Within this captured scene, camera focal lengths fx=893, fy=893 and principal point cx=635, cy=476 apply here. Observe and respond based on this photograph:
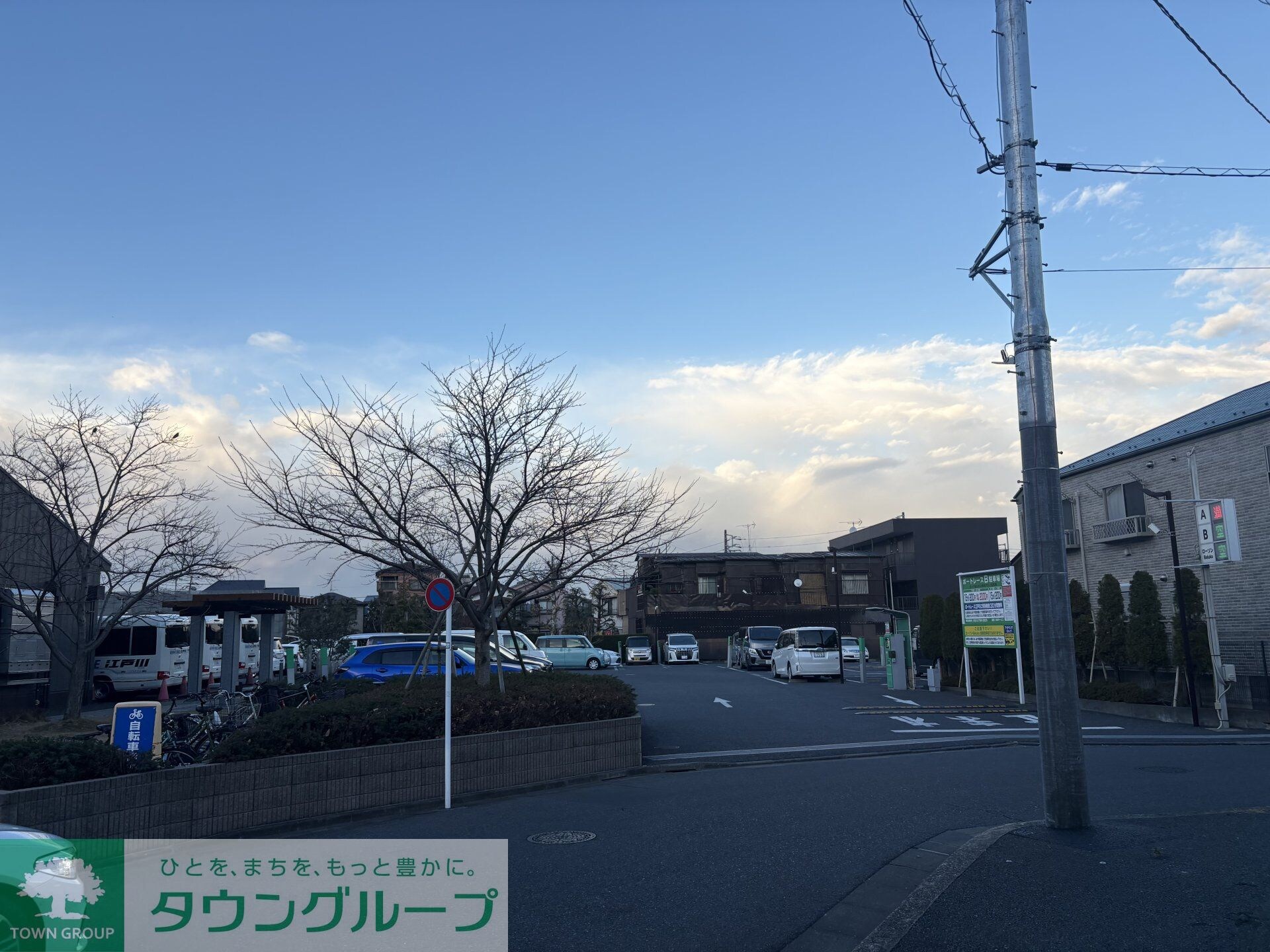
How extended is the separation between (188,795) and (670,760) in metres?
6.74

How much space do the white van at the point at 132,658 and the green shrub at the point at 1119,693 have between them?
2370 cm

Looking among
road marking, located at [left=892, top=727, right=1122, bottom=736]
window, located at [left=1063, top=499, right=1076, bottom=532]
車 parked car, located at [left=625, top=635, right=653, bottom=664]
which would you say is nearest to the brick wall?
window, located at [left=1063, top=499, right=1076, bottom=532]

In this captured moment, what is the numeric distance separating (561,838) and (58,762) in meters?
4.34

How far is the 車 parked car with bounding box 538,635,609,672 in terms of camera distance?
33031 mm

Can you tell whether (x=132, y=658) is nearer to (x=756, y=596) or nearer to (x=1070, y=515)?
(x=1070, y=515)

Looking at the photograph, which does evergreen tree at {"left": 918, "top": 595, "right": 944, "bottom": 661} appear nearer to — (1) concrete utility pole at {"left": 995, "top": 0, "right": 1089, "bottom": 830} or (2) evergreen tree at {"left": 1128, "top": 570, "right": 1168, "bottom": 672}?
(2) evergreen tree at {"left": 1128, "top": 570, "right": 1168, "bottom": 672}

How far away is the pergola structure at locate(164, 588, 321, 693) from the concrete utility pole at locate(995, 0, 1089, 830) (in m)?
18.0

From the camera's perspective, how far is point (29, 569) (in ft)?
68.5

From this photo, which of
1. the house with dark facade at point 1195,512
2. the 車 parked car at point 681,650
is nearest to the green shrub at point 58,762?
the house with dark facade at point 1195,512

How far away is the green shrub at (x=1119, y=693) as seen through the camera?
1984 cm

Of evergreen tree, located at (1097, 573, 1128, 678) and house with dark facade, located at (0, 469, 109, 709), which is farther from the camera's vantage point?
evergreen tree, located at (1097, 573, 1128, 678)

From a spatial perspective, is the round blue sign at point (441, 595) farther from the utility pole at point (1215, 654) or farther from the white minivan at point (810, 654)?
the white minivan at point (810, 654)

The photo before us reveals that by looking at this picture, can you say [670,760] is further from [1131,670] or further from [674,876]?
[1131,670]

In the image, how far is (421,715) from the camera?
10492 mm
